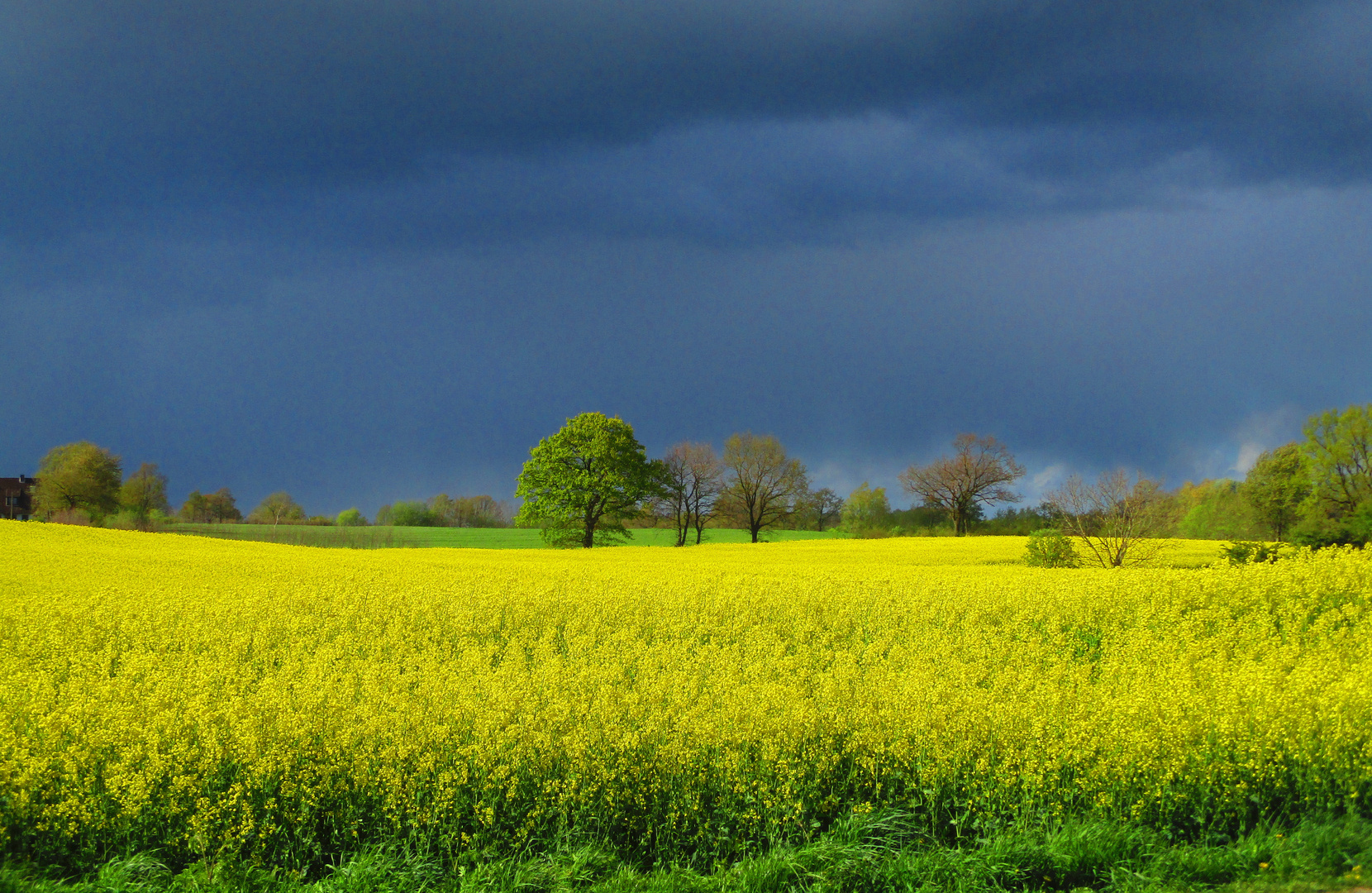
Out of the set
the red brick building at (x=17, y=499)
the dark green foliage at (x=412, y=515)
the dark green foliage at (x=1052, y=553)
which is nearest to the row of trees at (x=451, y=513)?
the dark green foliage at (x=412, y=515)

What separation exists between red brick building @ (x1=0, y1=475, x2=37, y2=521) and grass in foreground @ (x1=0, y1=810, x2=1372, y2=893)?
82.7 metres

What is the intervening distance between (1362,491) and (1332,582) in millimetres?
49340

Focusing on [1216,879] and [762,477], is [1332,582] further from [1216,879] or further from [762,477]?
[762,477]

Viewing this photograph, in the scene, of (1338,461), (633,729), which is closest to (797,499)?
(1338,461)

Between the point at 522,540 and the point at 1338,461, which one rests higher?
the point at 1338,461

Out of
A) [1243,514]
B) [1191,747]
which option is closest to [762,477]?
[1243,514]

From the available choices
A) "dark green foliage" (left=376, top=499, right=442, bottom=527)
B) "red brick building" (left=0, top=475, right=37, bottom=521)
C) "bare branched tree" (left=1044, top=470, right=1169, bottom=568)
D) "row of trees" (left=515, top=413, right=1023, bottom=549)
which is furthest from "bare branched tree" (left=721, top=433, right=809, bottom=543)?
"red brick building" (left=0, top=475, right=37, bottom=521)

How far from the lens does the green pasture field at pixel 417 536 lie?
184 ft

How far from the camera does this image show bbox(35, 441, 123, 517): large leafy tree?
65.2 m

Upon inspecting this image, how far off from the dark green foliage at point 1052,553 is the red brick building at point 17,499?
80.0 metres

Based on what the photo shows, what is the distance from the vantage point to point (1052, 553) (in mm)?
31875

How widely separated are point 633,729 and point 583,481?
129ft

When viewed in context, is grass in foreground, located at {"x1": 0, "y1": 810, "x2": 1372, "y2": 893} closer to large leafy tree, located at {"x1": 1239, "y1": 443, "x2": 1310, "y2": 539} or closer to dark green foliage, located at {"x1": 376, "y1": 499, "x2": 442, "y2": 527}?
large leafy tree, located at {"x1": 1239, "y1": 443, "x2": 1310, "y2": 539}

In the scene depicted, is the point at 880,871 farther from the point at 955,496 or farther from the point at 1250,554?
the point at 955,496
